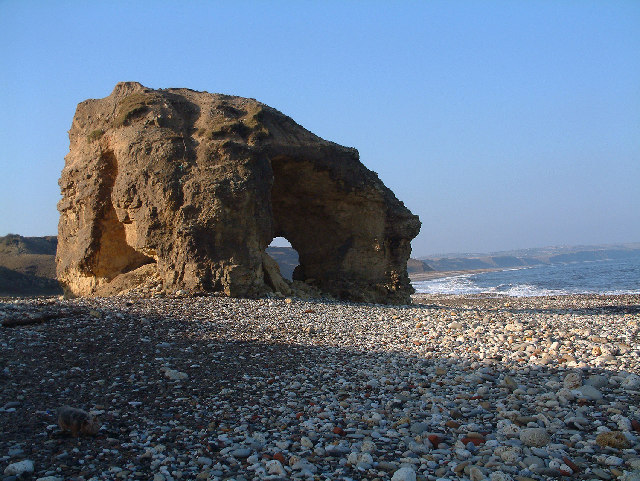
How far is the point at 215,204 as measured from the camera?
13.8 m

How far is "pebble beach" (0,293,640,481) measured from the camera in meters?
4.32

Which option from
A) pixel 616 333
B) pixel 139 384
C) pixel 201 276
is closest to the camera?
pixel 139 384

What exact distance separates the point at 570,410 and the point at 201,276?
1036 cm

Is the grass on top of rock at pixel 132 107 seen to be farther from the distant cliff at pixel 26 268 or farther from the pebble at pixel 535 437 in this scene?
the distant cliff at pixel 26 268

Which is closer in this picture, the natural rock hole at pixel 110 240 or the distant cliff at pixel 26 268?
the natural rock hole at pixel 110 240

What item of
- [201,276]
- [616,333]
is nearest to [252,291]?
[201,276]

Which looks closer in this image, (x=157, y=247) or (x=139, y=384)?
(x=139, y=384)

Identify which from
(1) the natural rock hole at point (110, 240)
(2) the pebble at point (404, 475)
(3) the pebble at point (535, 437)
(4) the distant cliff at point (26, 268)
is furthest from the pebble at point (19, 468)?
(4) the distant cliff at point (26, 268)

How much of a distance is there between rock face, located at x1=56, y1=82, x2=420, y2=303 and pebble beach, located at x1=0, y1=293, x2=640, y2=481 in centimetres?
357

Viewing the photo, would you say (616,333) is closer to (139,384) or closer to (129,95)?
(139,384)

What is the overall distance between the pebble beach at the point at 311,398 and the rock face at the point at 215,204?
3.57 m

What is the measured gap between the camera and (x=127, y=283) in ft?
49.1

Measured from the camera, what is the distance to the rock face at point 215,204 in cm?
1401

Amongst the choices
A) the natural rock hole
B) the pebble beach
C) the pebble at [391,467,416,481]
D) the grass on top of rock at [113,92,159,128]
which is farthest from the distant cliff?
the pebble at [391,467,416,481]
